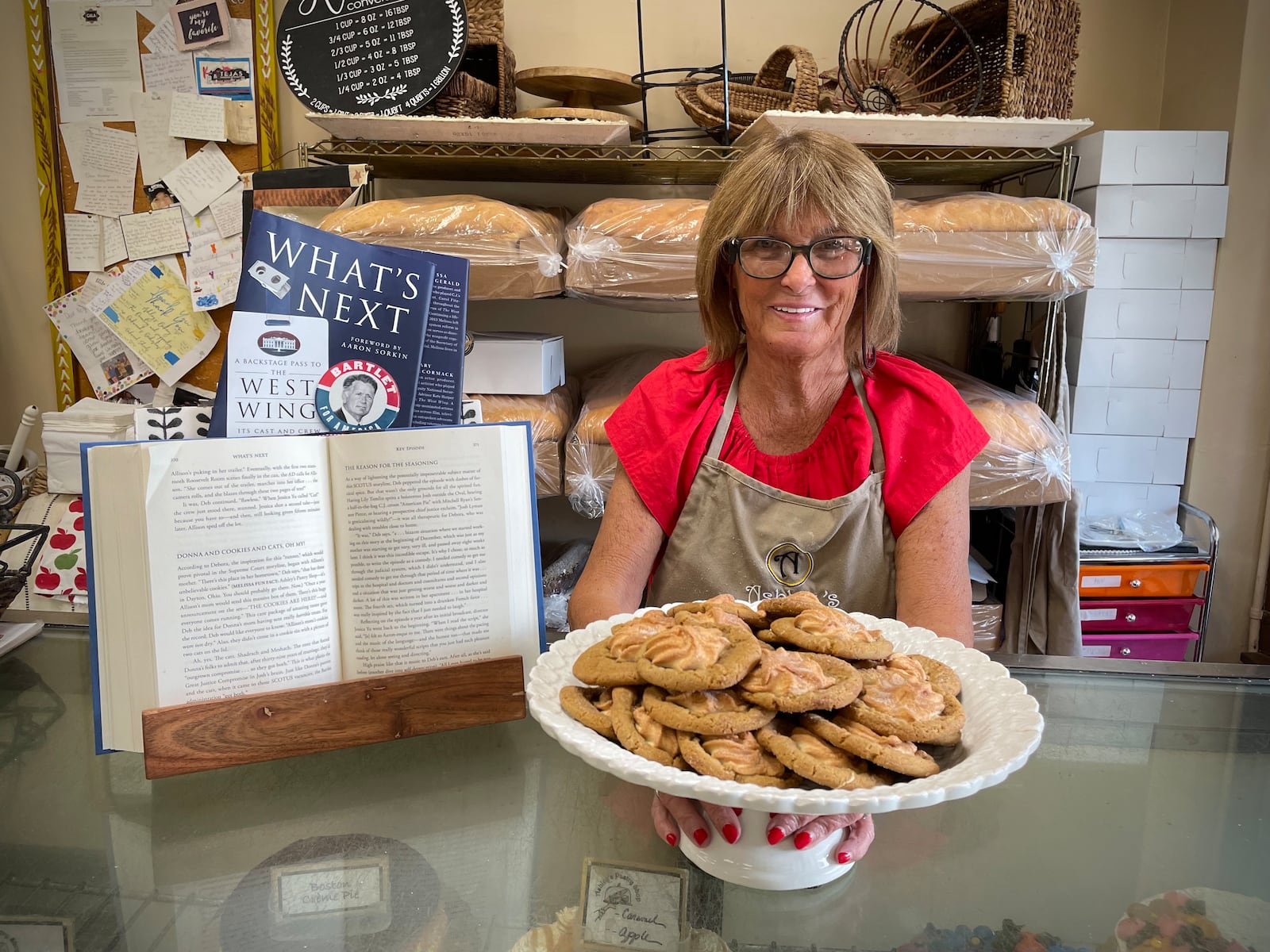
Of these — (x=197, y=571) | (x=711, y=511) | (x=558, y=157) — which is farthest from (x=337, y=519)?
(x=558, y=157)

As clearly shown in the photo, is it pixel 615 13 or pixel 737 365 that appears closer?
pixel 737 365

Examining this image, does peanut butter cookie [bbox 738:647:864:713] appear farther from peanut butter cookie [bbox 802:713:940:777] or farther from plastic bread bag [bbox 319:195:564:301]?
plastic bread bag [bbox 319:195:564:301]

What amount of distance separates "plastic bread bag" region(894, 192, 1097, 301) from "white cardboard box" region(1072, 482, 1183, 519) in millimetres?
741

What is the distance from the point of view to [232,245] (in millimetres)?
2926

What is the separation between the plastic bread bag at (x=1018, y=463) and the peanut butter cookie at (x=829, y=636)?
4.72 ft

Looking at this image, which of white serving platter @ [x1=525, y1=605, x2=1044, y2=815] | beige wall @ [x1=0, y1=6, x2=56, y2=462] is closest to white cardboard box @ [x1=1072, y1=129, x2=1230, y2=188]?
white serving platter @ [x1=525, y1=605, x2=1044, y2=815]

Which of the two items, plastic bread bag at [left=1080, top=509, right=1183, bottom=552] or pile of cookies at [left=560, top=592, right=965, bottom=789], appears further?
plastic bread bag at [left=1080, top=509, right=1183, bottom=552]

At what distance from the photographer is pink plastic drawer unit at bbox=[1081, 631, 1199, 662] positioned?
96.8 inches

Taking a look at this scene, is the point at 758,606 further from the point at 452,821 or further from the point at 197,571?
the point at 197,571

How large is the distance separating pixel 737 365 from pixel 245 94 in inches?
85.3

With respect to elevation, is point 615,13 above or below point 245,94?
above

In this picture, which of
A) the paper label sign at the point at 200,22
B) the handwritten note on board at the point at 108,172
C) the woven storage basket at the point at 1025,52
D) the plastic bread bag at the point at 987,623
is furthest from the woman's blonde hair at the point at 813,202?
the handwritten note on board at the point at 108,172

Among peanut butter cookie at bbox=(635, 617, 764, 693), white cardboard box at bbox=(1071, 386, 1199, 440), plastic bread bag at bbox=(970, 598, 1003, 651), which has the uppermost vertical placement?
peanut butter cookie at bbox=(635, 617, 764, 693)

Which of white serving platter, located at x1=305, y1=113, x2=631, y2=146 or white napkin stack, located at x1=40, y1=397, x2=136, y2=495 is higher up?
white serving platter, located at x1=305, y1=113, x2=631, y2=146
